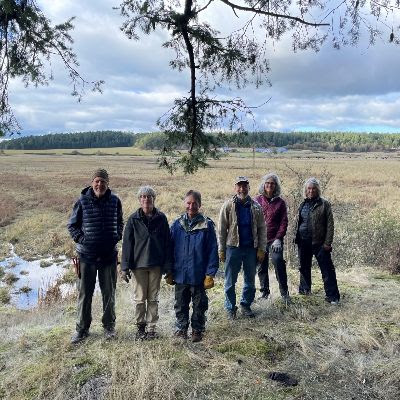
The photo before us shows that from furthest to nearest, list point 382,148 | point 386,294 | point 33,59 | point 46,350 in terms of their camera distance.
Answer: point 382,148 → point 386,294 → point 46,350 → point 33,59

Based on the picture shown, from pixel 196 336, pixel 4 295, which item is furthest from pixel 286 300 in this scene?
pixel 4 295

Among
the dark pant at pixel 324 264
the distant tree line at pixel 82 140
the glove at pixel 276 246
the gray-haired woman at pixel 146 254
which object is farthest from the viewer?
the distant tree line at pixel 82 140

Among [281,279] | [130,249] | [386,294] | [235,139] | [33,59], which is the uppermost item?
[33,59]

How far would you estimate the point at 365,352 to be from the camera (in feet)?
16.0

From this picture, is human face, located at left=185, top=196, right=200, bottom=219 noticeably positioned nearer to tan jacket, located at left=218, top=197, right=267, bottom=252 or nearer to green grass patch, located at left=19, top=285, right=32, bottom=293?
tan jacket, located at left=218, top=197, right=267, bottom=252

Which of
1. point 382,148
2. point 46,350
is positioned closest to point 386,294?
point 46,350

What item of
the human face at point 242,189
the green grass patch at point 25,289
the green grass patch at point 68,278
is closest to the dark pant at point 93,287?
the human face at point 242,189

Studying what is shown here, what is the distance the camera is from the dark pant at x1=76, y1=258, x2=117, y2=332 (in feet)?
16.9

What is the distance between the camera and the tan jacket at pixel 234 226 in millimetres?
5641

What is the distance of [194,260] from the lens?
16.6 feet

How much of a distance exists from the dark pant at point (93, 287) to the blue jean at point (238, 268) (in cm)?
149

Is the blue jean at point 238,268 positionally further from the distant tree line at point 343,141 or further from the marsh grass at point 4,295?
the distant tree line at point 343,141

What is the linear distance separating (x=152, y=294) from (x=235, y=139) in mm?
2075

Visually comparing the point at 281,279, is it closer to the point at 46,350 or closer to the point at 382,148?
the point at 46,350
